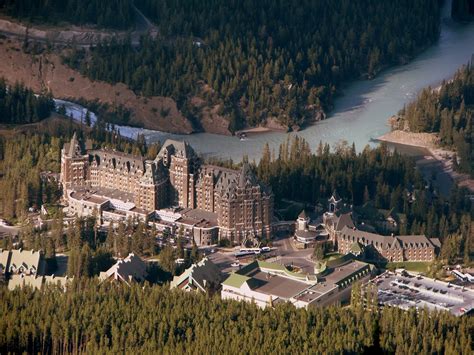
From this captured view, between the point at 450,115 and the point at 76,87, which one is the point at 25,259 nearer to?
the point at 450,115

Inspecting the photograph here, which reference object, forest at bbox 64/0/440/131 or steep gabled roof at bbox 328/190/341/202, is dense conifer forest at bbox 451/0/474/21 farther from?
steep gabled roof at bbox 328/190/341/202

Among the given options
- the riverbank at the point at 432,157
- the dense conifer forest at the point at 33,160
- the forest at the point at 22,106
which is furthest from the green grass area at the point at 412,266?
the forest at the point at 22,106

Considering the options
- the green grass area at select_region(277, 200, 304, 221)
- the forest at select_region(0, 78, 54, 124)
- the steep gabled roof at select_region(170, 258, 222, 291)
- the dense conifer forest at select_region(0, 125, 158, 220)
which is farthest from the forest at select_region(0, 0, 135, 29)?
the steep gabled roof at select_region(170, 258, 222, 291)

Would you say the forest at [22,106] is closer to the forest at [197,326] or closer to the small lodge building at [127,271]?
the small lodge building at [127,271]

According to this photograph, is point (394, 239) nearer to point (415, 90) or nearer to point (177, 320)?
point (177, 320)

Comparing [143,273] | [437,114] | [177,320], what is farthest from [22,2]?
[177,320]
